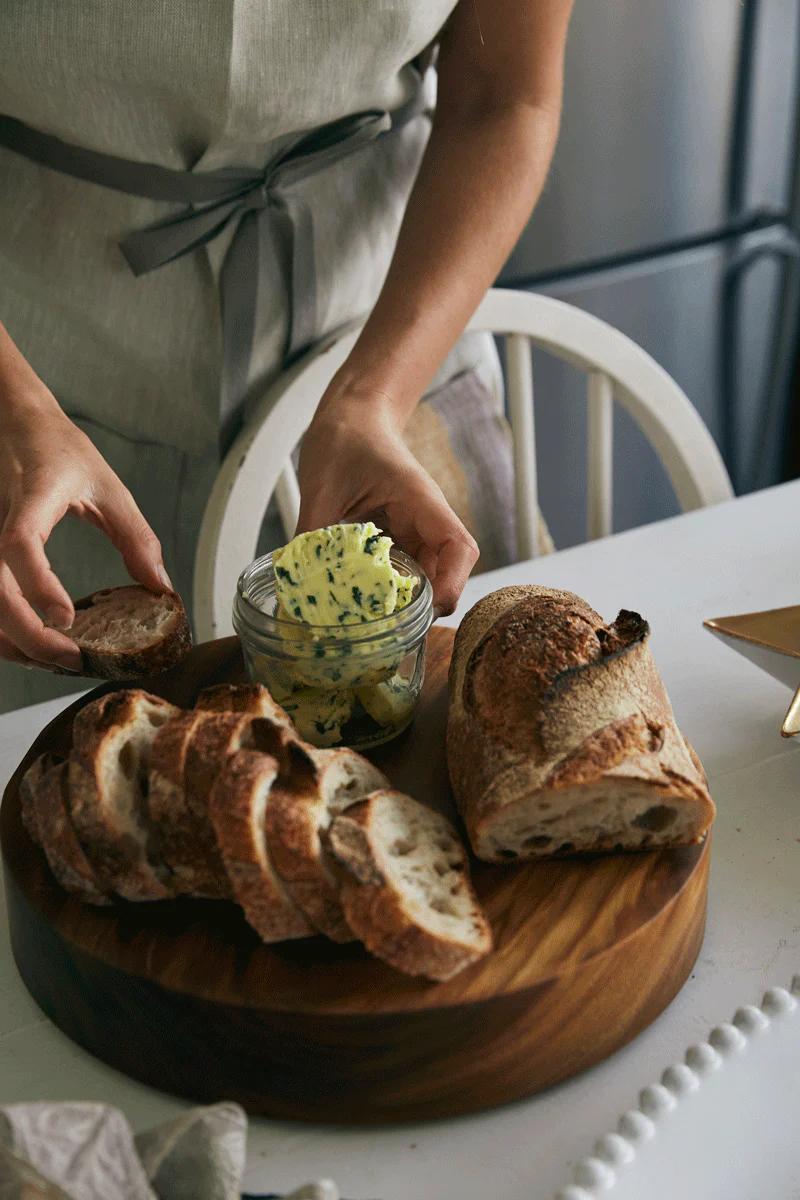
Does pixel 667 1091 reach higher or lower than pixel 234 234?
lower

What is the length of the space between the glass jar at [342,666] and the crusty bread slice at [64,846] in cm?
18

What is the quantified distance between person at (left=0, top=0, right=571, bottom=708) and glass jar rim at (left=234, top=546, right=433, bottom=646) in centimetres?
12

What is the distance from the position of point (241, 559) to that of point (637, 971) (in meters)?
0.75

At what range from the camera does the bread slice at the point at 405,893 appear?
0.64m

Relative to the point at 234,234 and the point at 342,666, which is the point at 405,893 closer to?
the point at 342,666

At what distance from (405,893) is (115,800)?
178 millimetres

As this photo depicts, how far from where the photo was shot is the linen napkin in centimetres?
53

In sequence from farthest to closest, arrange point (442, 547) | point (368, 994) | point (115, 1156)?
point (442, 547) < point (368, 994) < point (115, 1156)

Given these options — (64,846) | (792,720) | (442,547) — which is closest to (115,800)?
(64,846)

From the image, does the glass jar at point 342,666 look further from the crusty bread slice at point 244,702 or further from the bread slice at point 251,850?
the bread slice at point 251,850

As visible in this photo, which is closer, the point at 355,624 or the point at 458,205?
the point at 355,624

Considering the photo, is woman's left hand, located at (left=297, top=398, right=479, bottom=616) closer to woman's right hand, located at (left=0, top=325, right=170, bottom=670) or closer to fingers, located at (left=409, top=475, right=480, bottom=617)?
fingers, located at (left=409, top=475, right=480, bottom=617)

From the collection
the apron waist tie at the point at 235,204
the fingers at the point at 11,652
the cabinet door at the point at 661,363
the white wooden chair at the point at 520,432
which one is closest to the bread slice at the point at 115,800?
the fingers at the point at 11,652

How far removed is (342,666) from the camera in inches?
33.2
